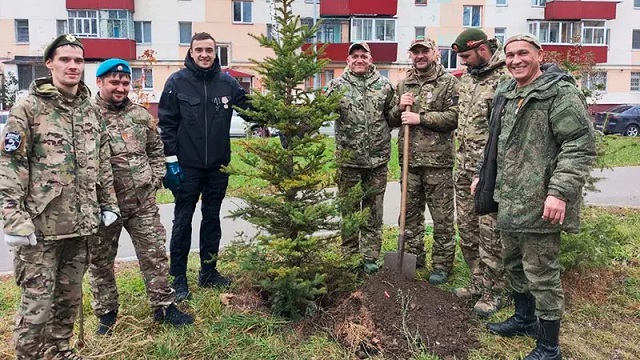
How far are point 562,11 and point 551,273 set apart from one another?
34.2 metres

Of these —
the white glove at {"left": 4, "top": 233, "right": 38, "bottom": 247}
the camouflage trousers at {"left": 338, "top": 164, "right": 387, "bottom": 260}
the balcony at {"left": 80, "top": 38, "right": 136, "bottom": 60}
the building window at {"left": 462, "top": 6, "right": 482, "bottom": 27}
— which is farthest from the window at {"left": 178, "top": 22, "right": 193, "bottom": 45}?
the white glove at {"left": 4, "top": 233, "right": 38, "bottom": 247}

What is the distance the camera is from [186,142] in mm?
4875

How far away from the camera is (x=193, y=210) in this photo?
5.08m

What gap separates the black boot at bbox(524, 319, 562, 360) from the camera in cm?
385

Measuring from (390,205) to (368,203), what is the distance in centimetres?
418

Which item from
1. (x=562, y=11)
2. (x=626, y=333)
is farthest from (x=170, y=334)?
(x=562, y=11)

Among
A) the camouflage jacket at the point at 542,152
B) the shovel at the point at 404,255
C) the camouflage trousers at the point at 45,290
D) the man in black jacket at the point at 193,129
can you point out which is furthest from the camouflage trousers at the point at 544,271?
the camouflage trousers at the point at 45,290

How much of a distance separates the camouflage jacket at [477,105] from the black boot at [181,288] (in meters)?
2.81

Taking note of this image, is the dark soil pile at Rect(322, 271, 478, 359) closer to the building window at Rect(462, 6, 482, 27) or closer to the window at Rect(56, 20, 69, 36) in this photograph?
the building window at Rect(462, 6, 482, 27)

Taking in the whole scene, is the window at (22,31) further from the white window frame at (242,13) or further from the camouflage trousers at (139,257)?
the camouflage trousers at (139,257)

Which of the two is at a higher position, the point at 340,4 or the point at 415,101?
the point at 340,4

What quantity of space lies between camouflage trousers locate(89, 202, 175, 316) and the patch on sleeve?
3.71 feet

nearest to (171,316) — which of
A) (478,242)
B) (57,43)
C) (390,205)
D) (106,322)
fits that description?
(106,322)

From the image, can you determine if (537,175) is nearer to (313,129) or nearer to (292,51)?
(313,129)
